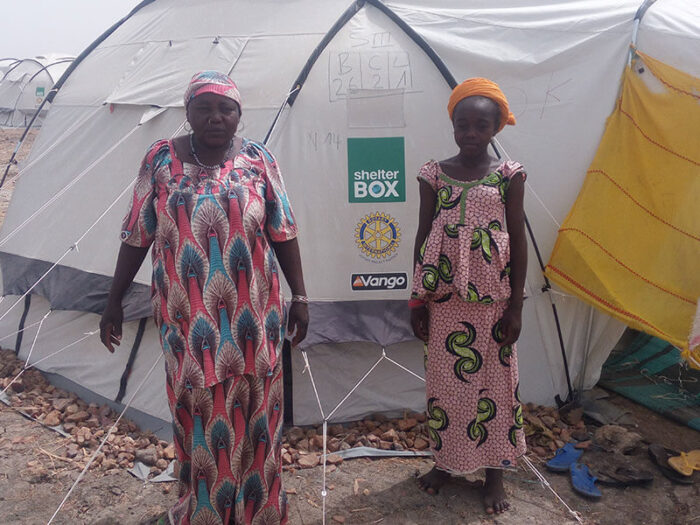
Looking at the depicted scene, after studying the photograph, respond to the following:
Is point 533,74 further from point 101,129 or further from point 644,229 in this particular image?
point 101,129

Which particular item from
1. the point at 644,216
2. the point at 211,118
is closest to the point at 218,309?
the point at 211,118

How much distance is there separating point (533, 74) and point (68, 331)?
10.1 feet

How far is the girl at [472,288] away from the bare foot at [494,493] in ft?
0.05

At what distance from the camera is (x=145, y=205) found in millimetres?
2268

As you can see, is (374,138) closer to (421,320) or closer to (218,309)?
(421,320)

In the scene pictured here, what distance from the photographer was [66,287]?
3855mm

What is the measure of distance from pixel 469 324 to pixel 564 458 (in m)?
1.11

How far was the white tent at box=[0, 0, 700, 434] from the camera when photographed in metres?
3.46

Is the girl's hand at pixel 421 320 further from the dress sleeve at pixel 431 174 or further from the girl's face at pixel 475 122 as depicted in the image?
the girl's face at pixel 475 122

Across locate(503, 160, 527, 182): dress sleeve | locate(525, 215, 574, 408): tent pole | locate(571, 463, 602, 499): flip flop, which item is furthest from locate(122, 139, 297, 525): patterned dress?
locate(525, 215, 574, 408): tent pole

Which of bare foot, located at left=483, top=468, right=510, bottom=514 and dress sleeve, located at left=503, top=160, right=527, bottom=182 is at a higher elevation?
dress sleeve, located at left=503, top=160, right=527, bottom=182

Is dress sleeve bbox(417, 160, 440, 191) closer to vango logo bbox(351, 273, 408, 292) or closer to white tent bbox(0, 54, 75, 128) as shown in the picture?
vango logo bbox(351, 273, 408, 292)

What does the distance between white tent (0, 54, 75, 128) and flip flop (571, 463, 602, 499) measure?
17.3 m

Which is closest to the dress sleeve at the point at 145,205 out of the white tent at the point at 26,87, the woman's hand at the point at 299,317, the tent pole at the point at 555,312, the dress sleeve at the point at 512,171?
the woman's hand at the point at 299,317
